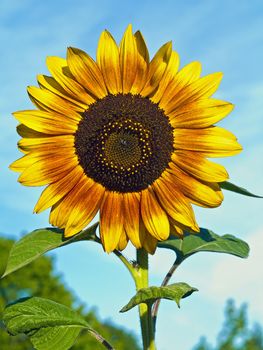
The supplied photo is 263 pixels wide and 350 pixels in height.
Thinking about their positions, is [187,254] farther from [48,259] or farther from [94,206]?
[48,259]

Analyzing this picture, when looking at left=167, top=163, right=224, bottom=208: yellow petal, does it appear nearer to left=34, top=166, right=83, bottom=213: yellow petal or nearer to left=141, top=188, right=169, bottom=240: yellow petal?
left=141, top=188, right=169, bottom=240: yellow petal

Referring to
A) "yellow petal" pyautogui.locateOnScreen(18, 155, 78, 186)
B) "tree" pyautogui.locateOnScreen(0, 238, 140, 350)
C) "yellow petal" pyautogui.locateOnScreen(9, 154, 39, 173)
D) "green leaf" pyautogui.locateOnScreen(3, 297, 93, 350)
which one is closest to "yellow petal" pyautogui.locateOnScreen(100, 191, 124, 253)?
"yellow petal" pyautogui.locateOnScreen(18, 155, 78, 186)

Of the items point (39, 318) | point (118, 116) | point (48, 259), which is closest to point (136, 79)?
point (118, 116)

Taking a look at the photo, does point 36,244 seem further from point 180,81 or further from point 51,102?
point 180,81

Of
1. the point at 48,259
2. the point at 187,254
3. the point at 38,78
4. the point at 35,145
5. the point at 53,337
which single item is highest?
the point at 38,78

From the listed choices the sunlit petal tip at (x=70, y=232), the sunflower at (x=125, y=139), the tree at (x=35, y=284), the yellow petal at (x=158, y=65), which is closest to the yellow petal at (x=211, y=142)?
the sunflower at (x=125, y=139)

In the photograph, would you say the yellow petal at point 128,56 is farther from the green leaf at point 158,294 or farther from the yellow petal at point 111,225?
the green leaf at point 158,294

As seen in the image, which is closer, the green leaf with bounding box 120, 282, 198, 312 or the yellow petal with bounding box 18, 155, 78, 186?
the green leaf with bounding box 120, 282, 198, 312
